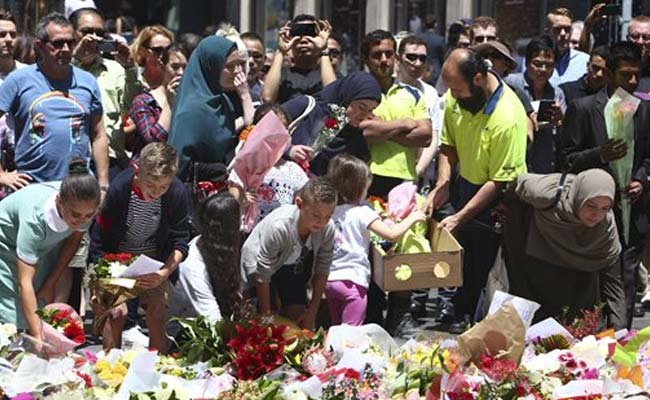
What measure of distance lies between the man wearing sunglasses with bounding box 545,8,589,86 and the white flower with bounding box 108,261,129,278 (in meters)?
4.44

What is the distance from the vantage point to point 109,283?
7.08m

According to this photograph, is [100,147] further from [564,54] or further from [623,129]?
[564,54]

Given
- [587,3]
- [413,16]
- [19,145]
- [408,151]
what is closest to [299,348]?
[19,145]

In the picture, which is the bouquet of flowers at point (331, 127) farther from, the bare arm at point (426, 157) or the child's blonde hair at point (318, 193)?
the child's blonde hair at point (318, 193)

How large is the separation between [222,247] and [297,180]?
1.07 meters

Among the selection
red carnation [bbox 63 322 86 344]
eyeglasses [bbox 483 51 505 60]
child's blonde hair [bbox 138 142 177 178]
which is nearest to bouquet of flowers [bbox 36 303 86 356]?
red carnation [bbox 63 322 86 344]

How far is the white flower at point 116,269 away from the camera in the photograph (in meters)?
7.12

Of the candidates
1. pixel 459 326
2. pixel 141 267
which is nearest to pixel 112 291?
pixel 141 267

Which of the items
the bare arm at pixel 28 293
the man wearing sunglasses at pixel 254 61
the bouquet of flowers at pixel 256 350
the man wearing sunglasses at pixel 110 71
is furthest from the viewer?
the man wearing sunglasses at pixel 254 61

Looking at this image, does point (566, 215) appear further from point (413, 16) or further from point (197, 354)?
point (413, 16)

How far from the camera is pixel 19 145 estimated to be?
823 centimetres

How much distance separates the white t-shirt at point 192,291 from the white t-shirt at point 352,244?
0.99 m

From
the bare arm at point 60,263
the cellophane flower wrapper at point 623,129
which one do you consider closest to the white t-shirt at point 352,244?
the cellophane flower wrapper at point 623,129

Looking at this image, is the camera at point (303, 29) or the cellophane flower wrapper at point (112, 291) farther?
the camera at point (303, 29)
